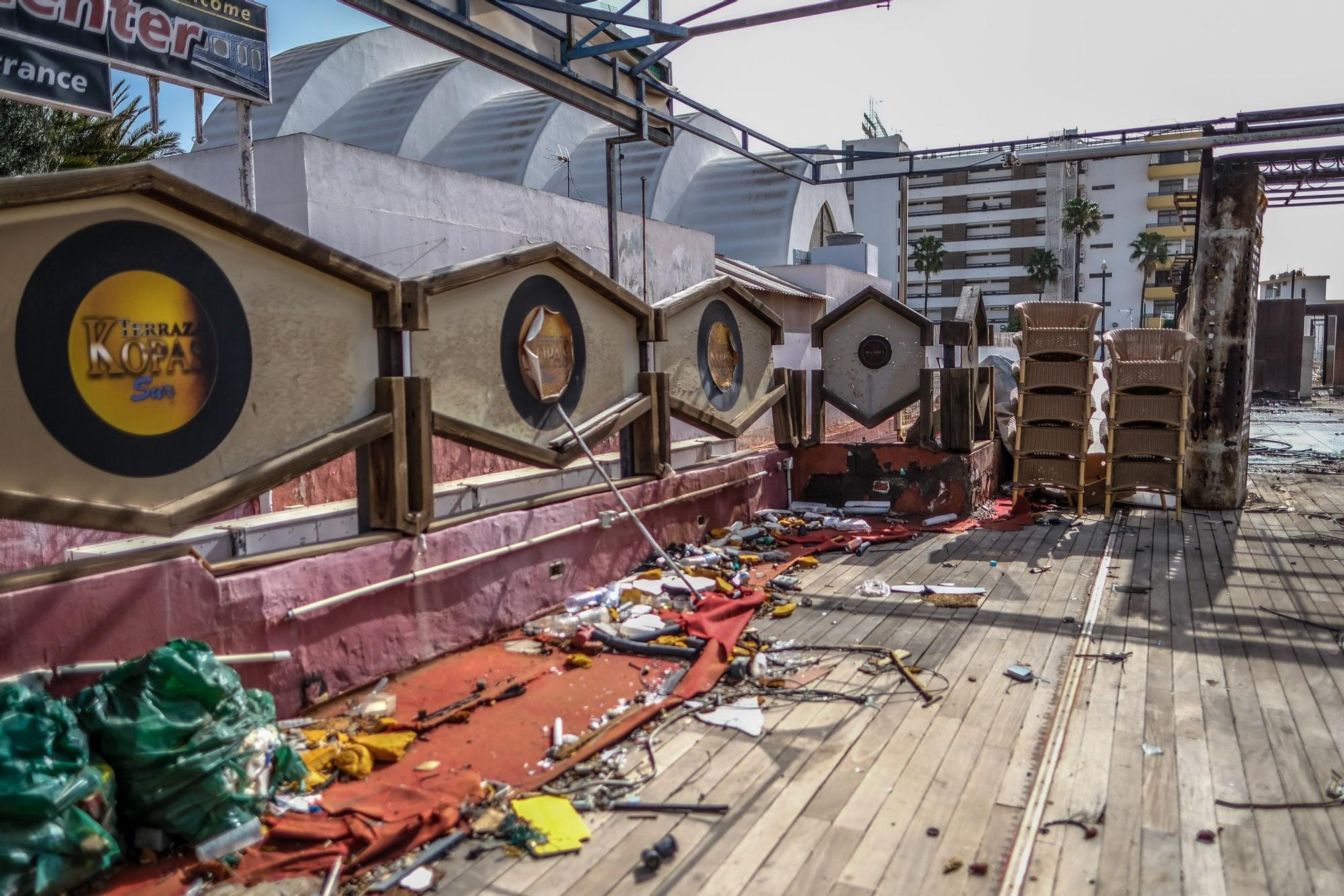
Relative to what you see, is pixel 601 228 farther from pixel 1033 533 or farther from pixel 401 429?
pixel 401 429

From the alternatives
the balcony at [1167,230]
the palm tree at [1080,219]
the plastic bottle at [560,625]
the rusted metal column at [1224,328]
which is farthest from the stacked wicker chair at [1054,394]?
the balcony at [1167,230]

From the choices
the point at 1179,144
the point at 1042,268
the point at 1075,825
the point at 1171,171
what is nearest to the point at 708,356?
the point at 1075,825

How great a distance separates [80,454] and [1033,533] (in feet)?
29.6

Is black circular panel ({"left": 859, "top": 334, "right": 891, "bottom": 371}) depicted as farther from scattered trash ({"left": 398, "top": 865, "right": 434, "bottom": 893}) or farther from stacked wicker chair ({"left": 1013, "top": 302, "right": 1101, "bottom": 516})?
scattered trash ({"left": 398, "top": 865, "right": 434, "bottom": 893})

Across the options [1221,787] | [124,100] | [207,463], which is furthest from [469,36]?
[124,100]

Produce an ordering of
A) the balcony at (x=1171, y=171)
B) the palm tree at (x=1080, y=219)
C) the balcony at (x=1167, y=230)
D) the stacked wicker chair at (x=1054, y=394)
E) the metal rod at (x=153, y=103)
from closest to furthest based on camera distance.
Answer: the stacked wicker chair at (x=1054, y=394)
the metal rod at (x=153, y=103)
the palm tree at (x=1080, y=219)
the balcony at (x=1171, y=171)
the balcony at (x=1167, y=230)

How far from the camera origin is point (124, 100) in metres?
15.0

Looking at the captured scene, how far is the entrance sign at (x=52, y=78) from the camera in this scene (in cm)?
890

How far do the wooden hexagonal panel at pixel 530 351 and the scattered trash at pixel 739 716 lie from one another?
8.36ft

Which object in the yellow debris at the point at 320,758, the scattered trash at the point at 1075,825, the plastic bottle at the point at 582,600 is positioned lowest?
the scattered trash at the point at 1075,825

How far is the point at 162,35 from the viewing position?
366 inches

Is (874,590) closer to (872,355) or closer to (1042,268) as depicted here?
(872,355)

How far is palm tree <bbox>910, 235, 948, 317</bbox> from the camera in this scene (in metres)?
64.1

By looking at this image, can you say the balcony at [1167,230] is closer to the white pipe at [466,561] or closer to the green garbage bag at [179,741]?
the white pipe at [466,561]
